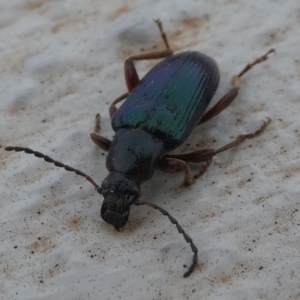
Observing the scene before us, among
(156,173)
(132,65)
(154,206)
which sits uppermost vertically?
(132,65)

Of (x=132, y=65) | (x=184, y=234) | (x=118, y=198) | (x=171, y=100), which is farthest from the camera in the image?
(x=132, y=65)

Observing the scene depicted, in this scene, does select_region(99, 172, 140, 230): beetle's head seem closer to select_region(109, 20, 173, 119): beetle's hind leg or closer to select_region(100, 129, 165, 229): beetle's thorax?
select_region(100, 129, 165, 229): beetle's thorax

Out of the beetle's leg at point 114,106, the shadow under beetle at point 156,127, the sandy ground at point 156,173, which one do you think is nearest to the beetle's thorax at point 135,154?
the shadow under beetle at point 156,127

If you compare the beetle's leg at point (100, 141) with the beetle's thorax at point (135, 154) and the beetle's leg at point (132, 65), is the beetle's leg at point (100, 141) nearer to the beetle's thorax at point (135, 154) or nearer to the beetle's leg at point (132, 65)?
the beetle's thorax at point (135, 154)

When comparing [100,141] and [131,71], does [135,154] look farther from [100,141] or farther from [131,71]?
[131,71]

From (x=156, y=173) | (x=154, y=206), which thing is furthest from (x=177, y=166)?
(x=154, y=206)
